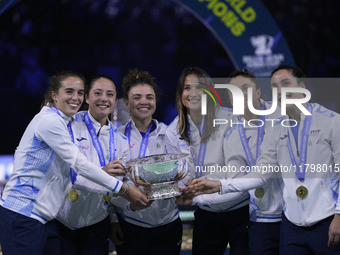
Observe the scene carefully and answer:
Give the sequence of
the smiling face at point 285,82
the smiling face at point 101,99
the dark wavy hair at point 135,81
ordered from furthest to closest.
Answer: the dark wavy hair at point 135,81, the smiling face at point 101,99, the smiling face at point 285,82

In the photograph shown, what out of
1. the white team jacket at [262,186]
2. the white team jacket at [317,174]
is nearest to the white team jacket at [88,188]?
the white team jacket at [262,186]

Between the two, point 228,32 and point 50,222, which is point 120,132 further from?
point 228,32

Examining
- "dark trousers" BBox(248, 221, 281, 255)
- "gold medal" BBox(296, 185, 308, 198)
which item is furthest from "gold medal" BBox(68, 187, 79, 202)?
"gold medal" BBox(296, 185, 308, 198)

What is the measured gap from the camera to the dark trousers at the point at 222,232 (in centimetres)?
271

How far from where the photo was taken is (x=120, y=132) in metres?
2.93

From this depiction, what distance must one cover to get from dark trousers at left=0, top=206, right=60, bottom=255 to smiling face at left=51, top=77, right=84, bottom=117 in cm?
76

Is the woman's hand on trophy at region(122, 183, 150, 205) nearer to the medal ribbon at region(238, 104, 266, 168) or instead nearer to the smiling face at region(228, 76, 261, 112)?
the medal ribbon at region(238, 104, 266, 168)

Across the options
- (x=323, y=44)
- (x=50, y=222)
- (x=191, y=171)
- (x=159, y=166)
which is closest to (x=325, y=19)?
(x=323, y=44)

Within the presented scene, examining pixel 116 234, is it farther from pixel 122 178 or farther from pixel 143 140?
pixel 143 140

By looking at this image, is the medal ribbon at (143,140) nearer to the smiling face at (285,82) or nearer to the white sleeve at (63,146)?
the white sleeve at (63,146)

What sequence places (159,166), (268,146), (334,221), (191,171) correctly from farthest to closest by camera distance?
(191,171)
(268,146)
(159,166)
(334,221)

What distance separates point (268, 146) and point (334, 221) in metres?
0.67

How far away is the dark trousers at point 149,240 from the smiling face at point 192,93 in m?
0.93

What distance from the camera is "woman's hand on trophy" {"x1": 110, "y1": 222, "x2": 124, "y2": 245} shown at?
2.82 meters
